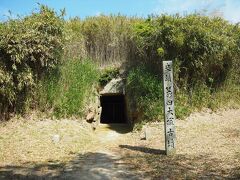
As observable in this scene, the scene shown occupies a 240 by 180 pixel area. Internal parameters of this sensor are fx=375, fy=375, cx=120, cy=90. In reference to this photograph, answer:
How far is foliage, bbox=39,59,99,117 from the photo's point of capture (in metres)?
13.8

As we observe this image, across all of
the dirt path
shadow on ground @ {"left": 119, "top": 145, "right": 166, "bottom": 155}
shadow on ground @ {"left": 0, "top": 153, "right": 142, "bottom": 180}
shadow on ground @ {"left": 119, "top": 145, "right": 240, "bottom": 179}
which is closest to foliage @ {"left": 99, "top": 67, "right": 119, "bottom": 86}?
the dirt path

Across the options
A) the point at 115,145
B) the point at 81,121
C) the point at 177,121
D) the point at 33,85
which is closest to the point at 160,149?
the point at 115,145

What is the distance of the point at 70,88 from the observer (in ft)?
47.5

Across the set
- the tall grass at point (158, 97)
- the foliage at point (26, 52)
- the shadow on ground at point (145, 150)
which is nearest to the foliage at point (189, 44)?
the tall grass at point (158, 97)

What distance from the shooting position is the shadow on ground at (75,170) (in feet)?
27.5

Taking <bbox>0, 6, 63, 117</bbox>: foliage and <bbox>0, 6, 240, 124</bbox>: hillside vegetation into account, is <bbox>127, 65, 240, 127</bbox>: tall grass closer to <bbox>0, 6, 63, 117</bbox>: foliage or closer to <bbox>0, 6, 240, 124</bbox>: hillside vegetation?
<bbox>0, 6, 240, 124</bbox>: hillside vegetation

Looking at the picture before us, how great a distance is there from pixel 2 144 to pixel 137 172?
4618mm

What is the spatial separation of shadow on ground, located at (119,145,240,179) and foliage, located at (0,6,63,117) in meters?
4.84

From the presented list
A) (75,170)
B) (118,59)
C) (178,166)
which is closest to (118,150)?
(75,170)

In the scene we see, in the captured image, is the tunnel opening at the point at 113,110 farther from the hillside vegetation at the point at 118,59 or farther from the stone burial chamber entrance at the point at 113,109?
the hillside vegetation at the point at 118,59

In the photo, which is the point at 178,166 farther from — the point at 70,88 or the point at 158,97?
the point at 70,88

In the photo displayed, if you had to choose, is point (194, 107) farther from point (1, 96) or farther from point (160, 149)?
point (1, 96)

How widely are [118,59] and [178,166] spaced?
27.7ft

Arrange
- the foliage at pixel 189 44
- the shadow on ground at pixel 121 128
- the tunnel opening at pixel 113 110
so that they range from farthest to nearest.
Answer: the tunnel opening at pixel 113 110
the shadow on ground at pixel 121 128
the foliage at pixel 189 44
